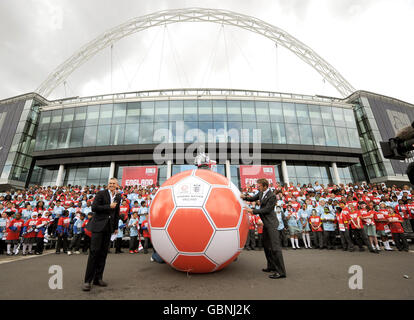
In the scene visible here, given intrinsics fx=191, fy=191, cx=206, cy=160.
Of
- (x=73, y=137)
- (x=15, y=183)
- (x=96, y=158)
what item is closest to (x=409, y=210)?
(x=96, y=158)

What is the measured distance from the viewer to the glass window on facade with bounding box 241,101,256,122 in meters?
24.6

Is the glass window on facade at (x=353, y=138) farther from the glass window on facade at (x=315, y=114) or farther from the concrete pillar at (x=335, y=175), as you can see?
the glass window on facade at (x=315, y=114)

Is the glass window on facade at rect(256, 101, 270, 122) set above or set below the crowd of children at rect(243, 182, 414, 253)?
above

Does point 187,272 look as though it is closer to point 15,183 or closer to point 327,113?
point 327,113

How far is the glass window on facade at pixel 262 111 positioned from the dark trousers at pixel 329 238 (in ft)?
59.8

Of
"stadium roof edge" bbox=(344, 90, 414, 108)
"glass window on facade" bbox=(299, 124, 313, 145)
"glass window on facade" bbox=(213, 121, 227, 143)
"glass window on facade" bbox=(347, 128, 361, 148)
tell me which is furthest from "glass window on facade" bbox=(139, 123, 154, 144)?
"stadium roof edge" bbox=(344, 90, 414, 108)

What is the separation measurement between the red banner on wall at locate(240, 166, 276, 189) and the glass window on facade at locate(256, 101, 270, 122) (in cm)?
643

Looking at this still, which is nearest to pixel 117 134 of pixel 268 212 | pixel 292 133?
pixel 292 133

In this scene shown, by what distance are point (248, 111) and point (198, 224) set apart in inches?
923

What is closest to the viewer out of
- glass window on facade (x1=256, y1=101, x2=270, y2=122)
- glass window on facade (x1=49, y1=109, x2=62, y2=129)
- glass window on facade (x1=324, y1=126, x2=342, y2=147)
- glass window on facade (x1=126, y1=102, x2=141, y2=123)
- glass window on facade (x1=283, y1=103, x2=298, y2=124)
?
glass window on facade (x1=126, y1=102, x2=141, y2=123)

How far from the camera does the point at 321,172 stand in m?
25.8

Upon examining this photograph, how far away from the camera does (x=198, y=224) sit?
3.48 m

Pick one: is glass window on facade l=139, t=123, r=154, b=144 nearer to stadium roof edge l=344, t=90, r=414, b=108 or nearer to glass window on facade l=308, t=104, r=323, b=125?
glass window on facade l=308, t=104, r=323, b=125
